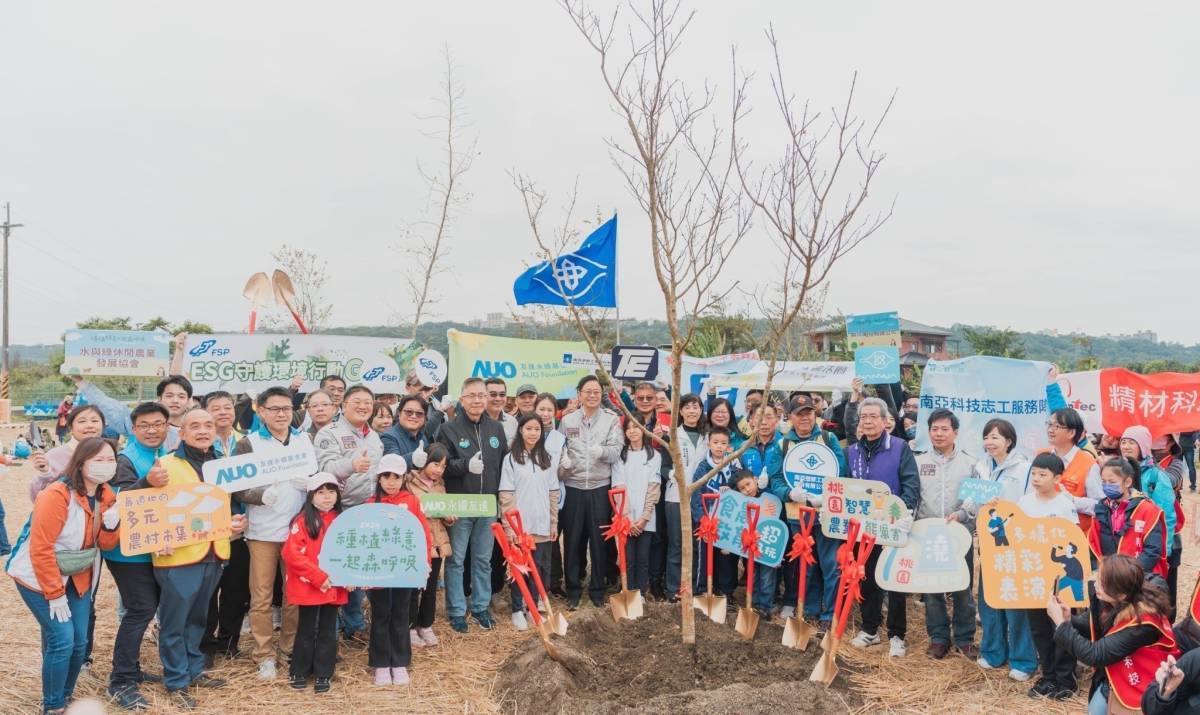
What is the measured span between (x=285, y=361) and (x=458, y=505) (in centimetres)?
505

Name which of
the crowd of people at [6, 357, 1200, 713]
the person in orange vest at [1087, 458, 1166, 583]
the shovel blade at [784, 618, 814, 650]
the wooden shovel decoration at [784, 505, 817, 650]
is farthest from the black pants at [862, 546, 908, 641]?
the person in orange vest at [1087, 458, 1166, 583]

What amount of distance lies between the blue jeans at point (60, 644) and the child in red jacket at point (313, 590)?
112 cm

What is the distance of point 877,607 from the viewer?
18.8ft

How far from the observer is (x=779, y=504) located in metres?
6.08

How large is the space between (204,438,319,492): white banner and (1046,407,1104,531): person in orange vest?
5.38m

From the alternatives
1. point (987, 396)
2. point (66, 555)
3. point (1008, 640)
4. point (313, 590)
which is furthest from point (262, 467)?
point (987, 396)

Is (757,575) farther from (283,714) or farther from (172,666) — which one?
(172,666)

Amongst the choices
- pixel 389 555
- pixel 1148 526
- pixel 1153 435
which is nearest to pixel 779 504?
pixel 1148 526

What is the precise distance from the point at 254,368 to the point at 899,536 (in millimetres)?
7498

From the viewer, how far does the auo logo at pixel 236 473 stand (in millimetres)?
4707

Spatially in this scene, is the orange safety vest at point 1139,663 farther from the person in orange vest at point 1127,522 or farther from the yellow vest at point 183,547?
the yellow vest at point 183,547

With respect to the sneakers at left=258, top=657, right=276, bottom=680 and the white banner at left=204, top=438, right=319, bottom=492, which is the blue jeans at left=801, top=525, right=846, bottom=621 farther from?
the sneakers at left=258, top=657, right=276, bottom=680

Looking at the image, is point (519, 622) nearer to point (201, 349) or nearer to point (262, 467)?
point (262, 467)

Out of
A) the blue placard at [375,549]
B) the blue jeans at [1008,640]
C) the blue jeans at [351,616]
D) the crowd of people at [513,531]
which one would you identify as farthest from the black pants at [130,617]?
the blue jeans at [1008,640]
